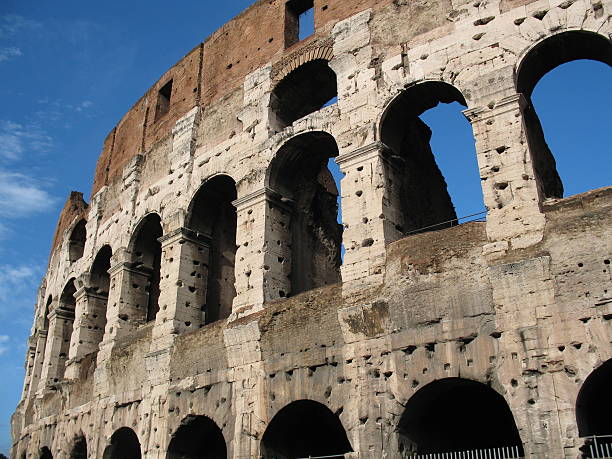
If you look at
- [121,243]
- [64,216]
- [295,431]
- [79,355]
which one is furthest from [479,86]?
[64,216]

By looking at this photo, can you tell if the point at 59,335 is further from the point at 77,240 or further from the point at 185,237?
the point at 185,237

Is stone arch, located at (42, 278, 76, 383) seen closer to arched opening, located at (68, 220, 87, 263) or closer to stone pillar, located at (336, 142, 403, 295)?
arched opening, located at (68, 220, 87, 263)

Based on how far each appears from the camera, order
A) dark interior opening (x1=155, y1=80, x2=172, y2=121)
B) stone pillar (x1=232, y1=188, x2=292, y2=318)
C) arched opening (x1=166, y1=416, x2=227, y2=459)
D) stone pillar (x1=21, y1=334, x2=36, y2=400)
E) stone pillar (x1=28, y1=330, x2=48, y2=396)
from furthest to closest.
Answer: stone pillar (x1=21, y1=334, x2=36, y2=400), stone pillar (x1=28, y1=330, x2=48, y2=396), dark interior opening (x1=155, y1=80, x2=172, y2=121), arched opening (x1=166, y1=416, x2=227, y2=459), stone pillar (x1=232, y1=188, x2=292, y2=318)

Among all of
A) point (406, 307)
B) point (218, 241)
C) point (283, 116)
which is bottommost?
point (406, 307)

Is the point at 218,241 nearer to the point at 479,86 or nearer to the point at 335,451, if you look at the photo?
the point at 335,451

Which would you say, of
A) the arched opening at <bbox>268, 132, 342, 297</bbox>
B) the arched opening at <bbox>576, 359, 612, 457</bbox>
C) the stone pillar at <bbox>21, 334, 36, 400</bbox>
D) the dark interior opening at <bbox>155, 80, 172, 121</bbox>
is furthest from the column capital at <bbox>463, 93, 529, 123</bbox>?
the stone pillar at <bbox>21, 334, 36, 400</bbox>

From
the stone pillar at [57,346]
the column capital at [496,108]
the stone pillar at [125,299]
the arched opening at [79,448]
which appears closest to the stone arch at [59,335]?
the stone pillar at [57,346]

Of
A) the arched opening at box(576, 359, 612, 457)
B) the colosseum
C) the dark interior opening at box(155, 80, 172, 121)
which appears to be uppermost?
the dark interior opening at box(155, 80, 172, 121)

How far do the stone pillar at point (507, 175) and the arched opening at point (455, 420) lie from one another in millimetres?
1716

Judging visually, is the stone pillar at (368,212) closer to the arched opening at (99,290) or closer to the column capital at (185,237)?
the column capital at (185,237)

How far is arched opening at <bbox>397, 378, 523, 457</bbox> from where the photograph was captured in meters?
7.18

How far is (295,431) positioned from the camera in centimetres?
884

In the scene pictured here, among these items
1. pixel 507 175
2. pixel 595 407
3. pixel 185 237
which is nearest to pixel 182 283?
pixel 185 237

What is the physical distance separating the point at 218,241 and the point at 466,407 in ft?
18.0
